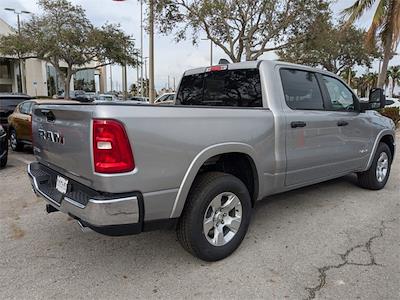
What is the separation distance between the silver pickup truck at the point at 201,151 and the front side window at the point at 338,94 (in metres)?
0.02

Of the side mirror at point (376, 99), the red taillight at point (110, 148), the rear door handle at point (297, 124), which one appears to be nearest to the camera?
the red taillight at point (110, 148)

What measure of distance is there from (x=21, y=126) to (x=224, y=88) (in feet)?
22.6

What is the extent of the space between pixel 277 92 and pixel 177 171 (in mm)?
1587

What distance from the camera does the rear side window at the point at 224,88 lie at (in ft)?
13.0

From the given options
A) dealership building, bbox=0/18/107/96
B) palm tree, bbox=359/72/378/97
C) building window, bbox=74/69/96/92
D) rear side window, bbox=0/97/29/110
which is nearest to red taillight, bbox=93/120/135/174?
rear side window, bbox=0/97/29/110

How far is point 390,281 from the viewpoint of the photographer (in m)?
3.02

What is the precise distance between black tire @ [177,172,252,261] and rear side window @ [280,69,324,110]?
1234 mm

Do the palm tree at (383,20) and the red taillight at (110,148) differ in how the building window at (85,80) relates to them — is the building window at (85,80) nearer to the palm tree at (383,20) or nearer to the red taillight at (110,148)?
the palm tree at (383,20)

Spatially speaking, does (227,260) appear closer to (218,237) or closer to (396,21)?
(218,237)

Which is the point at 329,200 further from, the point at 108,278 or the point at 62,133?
the point at 62,133

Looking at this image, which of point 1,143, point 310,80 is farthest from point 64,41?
point 310,80

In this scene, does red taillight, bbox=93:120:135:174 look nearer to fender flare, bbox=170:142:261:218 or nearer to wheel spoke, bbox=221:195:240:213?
fender flare, bbox=170:142:261:218

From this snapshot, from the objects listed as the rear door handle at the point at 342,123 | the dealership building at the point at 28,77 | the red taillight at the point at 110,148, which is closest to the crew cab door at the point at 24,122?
the red taillight at the point at 110,148

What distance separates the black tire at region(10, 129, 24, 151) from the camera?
9671 mm
